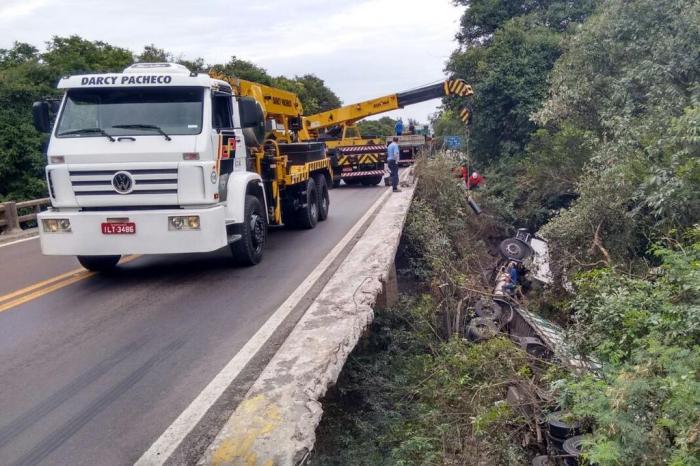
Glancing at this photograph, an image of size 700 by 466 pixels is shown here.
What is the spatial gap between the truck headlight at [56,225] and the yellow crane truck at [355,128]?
39.3 feet

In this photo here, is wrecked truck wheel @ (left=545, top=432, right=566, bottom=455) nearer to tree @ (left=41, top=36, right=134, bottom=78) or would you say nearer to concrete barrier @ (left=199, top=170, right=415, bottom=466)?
concrete barrier @ (left=199, top=170, right=415, bottom=466)

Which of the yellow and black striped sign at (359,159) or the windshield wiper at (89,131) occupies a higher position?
the windshield wiper at (89,131)

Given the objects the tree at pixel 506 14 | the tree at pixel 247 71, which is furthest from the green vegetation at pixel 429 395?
the tree at pixel 247 71

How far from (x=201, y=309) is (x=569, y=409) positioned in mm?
4075

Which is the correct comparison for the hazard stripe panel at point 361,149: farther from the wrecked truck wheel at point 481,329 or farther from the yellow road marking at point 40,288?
the yellow road marking at point 40,288

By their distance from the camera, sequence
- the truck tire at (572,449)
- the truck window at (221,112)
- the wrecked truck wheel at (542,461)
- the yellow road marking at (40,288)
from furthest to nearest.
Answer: the truck window at (221,112) < the yellow road marking at (40,288) < the wrecked truck wheel at (542,461) < the truck tire at (572,449)

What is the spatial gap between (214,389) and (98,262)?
15.5ft

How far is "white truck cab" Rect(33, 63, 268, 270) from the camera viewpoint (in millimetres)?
7910

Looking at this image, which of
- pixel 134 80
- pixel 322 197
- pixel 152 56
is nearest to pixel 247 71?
pixel 152 56

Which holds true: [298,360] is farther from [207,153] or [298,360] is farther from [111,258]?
[111,258]

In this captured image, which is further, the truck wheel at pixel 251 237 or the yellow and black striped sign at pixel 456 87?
the yellow and black striped sign at pixel 456 87

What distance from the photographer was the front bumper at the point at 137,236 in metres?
7.95

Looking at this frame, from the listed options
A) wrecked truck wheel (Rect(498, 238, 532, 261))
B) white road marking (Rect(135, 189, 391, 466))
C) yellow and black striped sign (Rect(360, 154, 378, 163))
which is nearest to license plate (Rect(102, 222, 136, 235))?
white road marking (Rect(135, 189, 391, 466))

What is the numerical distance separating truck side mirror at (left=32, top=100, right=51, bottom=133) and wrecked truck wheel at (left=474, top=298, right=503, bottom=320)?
6.85m
